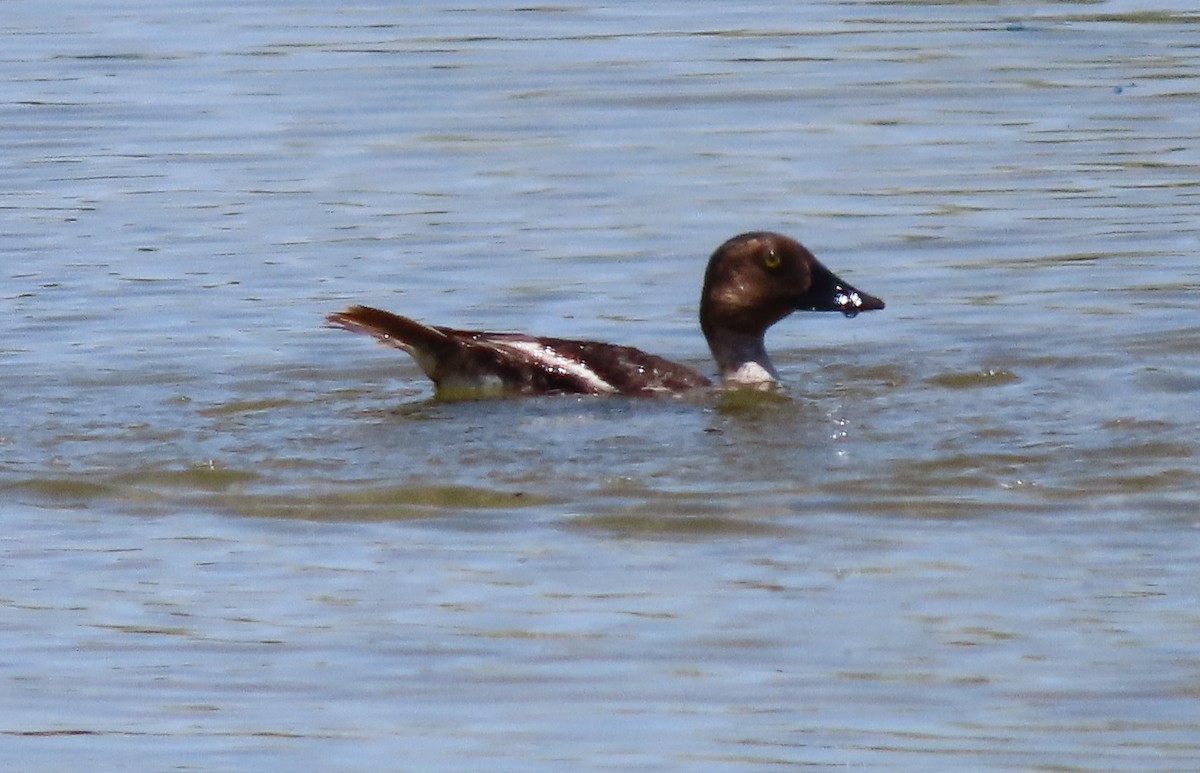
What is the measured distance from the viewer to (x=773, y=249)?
11547 millimetres

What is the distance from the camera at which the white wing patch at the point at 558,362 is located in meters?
10.8

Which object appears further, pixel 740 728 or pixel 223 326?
pixel 223 326

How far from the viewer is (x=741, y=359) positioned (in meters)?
11.4

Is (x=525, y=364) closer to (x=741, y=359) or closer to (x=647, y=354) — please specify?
(x=647, y=354)

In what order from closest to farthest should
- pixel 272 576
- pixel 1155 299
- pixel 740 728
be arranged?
pixel 740 728, pixel 272 576, pixel 1155 299

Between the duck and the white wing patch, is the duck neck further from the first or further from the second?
the white wing patch

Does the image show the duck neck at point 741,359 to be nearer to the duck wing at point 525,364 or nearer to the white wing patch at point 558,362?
the duck wing at point 525,364

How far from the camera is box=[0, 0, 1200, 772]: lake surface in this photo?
6.75 m

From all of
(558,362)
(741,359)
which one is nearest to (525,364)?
(558,362)

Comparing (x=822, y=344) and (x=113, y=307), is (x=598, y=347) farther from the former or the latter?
(x=113, y=307)

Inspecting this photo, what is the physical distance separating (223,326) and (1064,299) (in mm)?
3791

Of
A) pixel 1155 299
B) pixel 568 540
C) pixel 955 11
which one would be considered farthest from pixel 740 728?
pixel 955 11

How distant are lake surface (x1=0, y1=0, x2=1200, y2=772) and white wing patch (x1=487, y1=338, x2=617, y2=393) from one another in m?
0.10

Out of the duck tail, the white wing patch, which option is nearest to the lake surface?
the white wing patch
